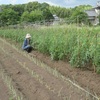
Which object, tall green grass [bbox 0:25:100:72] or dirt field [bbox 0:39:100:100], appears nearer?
dirt field [bbox 0:39:100:100]

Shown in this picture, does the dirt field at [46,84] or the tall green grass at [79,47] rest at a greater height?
the tall green grass at [79,47]

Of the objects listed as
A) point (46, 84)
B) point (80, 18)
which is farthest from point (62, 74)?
point (80, 18)

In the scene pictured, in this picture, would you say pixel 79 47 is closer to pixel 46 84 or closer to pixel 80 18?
pixel 46 84

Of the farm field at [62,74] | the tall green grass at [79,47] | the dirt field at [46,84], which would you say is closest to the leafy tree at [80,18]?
the tall green grass at [79,47]

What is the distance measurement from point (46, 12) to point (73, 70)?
62498 mm

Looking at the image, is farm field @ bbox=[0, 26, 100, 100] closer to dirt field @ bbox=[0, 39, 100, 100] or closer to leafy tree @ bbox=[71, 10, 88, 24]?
dirt field @ bbox=[0, 39, 100, 100]

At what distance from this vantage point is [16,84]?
26.5ft

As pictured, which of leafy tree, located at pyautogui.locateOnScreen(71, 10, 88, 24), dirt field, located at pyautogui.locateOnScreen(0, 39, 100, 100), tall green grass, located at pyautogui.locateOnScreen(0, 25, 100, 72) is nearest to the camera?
dirt field, located at pyautogui.locateOnScreen(0, 39, 100, 100)

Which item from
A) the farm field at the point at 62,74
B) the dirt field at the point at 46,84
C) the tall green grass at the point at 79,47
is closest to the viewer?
the dirt field at the point at 46,84

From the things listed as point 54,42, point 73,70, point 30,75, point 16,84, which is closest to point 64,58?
point 54,42

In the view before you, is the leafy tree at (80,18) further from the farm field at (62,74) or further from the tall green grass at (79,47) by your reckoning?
the farm field at (62,74)

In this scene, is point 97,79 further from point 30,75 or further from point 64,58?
point 64,58

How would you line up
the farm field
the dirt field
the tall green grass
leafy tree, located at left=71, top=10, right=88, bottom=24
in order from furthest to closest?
1. leafy tree, located at left=71, top=10, right=88, bottom=24
2. the tall green grass
3. the farm field
4. the dirt field

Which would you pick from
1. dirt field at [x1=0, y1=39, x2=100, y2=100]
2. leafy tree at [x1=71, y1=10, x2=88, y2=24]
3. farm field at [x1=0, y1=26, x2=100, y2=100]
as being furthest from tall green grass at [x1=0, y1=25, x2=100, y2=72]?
leafy tree at [x1=71, y1=10, x2=88, y2=24]
